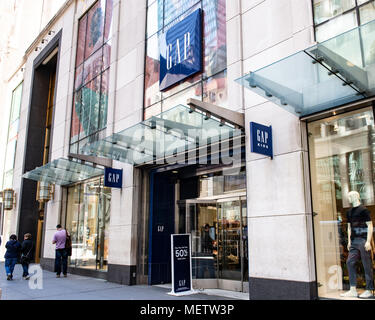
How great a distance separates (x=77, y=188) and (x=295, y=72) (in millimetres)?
12007

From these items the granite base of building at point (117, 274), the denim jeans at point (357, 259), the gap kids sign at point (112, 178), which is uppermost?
the gap kids sign at point (112, 178)

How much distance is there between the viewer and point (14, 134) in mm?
24516

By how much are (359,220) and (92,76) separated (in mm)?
12300

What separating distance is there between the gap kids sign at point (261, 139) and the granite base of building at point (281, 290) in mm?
2549

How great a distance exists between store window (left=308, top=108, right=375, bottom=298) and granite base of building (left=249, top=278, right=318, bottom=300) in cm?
27

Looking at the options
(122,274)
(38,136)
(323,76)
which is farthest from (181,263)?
(38,136)

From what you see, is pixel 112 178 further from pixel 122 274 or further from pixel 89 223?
pixel 89 223

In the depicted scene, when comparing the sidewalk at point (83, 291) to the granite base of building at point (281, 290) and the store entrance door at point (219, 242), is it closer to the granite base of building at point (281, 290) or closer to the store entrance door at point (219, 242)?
the store entrance door at point (219, 242)

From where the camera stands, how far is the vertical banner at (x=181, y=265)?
906 cm

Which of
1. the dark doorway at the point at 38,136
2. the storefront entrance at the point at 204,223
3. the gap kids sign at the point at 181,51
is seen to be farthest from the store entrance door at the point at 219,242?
the dark doorway at the point at 38,136

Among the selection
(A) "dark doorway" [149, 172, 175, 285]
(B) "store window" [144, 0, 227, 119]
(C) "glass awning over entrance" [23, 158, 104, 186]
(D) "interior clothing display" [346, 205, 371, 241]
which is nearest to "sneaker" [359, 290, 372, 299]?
(D) "interior clothing display" [346, 205, 371, 241]

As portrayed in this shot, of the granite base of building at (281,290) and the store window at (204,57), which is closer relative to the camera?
the granite base of building at (281,290)

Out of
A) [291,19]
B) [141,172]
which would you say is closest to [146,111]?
[141,172]
